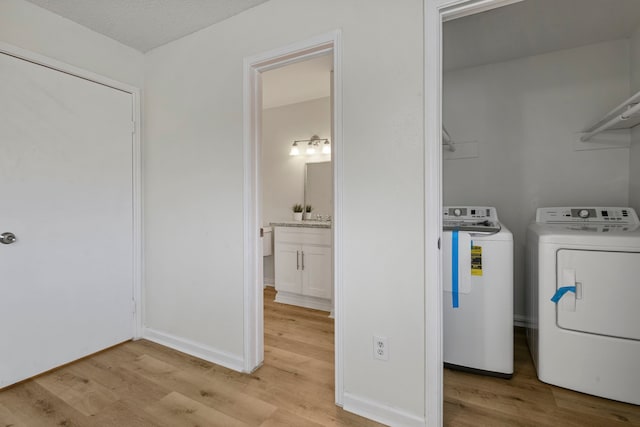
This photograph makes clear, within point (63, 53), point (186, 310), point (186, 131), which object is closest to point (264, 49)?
point (186, 131)

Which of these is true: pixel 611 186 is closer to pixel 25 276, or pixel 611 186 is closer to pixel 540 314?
pixel 540 314

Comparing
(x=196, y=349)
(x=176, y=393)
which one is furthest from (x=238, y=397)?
(x=196, y=349)

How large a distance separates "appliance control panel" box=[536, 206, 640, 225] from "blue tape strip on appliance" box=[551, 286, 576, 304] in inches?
32.2

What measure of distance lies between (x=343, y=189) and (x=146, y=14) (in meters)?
1.82

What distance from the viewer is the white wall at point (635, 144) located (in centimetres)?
220

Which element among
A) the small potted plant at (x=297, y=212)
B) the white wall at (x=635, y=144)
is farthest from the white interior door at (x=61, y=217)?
the white wall at (x=635, y=144)

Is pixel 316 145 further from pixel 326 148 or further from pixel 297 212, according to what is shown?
pixel 297 212

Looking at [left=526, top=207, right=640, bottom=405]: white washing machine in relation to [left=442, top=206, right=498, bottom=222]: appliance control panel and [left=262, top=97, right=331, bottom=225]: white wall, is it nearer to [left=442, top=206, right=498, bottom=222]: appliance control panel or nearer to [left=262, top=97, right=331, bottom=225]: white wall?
[left=442, top=206, right=498, bottom=222]: appliance control panel

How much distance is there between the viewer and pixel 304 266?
10.7 ft

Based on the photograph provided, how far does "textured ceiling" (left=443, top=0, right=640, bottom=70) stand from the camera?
194 centimetres

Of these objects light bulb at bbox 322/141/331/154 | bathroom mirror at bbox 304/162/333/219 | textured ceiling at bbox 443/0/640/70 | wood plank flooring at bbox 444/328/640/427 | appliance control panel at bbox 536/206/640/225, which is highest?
textured ceiling at bbox 443/0/640/70

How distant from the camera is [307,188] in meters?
3.88

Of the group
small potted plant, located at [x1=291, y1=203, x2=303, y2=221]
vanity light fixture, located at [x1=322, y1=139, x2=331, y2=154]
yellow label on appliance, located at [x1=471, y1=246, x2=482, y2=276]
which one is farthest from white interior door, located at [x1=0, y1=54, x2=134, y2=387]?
yellow label on appliance, located at [x1=471, y1=246, x2=482, y2=276]

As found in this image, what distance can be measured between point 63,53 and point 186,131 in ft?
3.02
